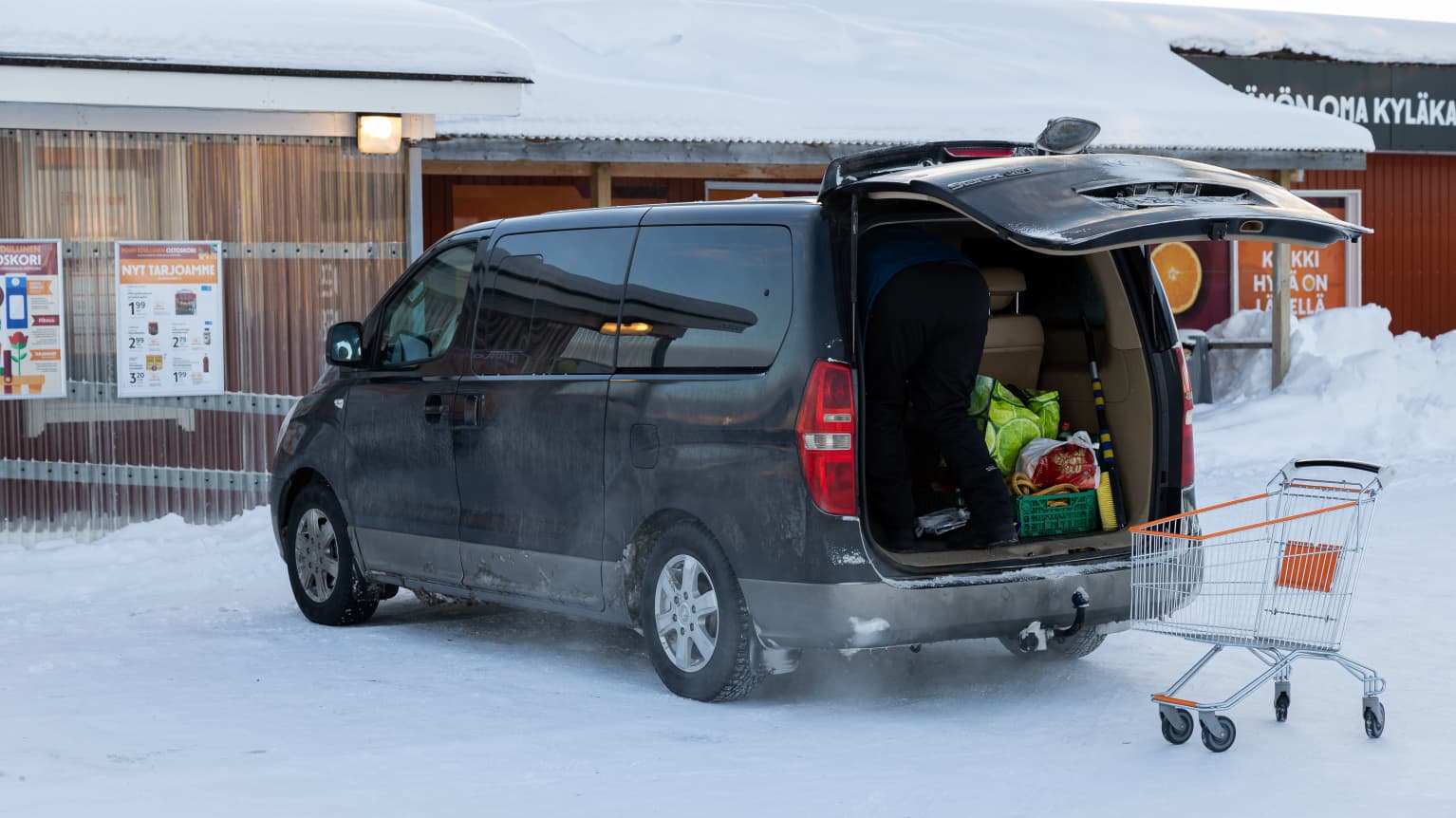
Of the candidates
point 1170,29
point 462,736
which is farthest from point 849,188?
point 1170,29

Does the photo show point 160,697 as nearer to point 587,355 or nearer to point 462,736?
point 462,736

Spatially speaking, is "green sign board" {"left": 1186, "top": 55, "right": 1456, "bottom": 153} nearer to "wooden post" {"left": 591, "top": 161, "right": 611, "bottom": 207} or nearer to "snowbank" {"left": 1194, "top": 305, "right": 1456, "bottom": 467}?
"snowbank" {"left": 1194, "top": 305, "right": 1456, "bottom": 467}

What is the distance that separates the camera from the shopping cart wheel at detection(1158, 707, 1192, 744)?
20.8 feet

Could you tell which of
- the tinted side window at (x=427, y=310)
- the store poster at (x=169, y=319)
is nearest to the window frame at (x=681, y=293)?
the tinted side window at (x=427, y=310)

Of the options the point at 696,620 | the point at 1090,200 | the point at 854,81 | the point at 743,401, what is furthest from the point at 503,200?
the point at 1090,200

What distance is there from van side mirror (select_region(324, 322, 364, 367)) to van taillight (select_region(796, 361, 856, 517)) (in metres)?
3.07

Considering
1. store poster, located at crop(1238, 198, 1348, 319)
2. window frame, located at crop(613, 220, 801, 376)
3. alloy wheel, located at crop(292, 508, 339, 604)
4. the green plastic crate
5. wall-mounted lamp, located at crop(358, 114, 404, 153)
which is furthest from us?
store poster, located at crop(1238, 198, 1348, 319)

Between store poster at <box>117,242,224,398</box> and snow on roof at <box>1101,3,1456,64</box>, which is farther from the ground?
snow on roof at <box>1101,3,1456,64</box>

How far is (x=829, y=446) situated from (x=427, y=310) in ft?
9.18

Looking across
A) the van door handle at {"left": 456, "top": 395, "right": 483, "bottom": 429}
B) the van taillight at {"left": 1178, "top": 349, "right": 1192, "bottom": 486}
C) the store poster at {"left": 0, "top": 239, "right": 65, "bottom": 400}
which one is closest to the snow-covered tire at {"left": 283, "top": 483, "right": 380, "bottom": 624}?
the van door handle at {"left": 456, "top": 395, "right": 483, "bottom": 429}

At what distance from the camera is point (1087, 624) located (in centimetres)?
712

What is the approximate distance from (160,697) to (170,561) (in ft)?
12.4

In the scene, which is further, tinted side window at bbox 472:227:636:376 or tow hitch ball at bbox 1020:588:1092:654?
tinted side window at bbox 472:227:636:376

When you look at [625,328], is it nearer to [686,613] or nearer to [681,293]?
[681,293]
